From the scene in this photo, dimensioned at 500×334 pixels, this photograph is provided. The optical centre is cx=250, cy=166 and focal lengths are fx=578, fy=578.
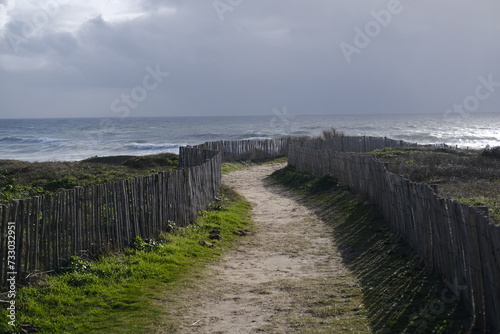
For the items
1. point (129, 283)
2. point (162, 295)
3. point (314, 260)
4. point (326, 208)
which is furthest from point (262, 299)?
point (326, 208)

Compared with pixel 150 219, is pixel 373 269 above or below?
below

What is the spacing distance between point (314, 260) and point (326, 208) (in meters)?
5.50

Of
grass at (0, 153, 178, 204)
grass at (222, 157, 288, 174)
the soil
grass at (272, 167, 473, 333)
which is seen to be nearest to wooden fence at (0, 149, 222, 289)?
the soil

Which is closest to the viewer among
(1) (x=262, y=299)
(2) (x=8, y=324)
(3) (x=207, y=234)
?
(2) (x=8, y=324)

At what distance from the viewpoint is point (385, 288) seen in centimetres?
811

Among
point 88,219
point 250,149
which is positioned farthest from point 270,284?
point 250,149

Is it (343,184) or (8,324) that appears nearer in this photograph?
(8,324)

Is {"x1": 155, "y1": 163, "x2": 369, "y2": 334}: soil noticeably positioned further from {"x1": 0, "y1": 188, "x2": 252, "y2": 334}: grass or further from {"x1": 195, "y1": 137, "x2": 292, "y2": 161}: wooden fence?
{"x1": 195, "y1": 137, "x2": 292, "y2": 161}: wooden fence

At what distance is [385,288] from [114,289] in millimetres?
3797

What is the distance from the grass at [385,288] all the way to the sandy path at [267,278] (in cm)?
33

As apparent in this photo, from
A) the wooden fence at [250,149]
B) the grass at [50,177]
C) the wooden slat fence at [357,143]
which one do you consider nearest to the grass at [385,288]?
the grass at [50,177]

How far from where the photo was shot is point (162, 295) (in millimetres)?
8062

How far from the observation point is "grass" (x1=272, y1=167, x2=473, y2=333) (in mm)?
6676

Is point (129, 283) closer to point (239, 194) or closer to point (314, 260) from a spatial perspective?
point (314, 260)
